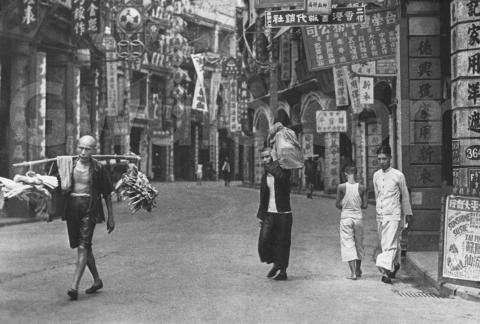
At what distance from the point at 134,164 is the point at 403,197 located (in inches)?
148

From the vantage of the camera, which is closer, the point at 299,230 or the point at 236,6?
the point at 299,230

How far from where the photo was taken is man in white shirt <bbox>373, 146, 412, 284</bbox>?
8.68 metres

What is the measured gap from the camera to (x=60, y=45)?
24.0 metres

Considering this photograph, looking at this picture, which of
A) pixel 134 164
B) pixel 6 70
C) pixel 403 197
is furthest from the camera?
pixel 6 70

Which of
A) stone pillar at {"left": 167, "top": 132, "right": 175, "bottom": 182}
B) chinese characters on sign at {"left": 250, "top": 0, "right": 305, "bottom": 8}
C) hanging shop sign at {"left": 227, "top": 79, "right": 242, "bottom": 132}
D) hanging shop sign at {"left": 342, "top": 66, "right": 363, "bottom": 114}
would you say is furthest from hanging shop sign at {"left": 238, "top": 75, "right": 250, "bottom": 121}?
chinese characters on sign at {"left": 250, "top": 0, "right": 305, "bottom": 8}

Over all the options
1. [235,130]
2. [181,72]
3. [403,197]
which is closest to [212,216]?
[403,197]

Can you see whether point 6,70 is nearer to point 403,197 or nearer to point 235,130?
point 403,197

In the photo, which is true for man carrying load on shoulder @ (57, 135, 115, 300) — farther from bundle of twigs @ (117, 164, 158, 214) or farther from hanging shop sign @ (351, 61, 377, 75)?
hanging shop sign @ (351, 61, 377, 75)

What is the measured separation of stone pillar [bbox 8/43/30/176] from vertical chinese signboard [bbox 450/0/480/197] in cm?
1492

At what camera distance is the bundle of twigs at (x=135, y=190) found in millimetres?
7953

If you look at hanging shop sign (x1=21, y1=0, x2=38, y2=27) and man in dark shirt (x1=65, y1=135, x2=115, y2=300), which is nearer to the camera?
man in dark shirt (x1=65, y1=135, x2=115, y2=300)

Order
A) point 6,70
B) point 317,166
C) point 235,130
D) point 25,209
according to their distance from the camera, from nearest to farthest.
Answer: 1. point 25,209
2. point 6,70
3. point 317,166
4. point 235,130

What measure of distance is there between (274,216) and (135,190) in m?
2.09

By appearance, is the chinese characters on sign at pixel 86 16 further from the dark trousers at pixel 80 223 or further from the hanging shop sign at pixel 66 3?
the dark trousers at pixel 80 223
